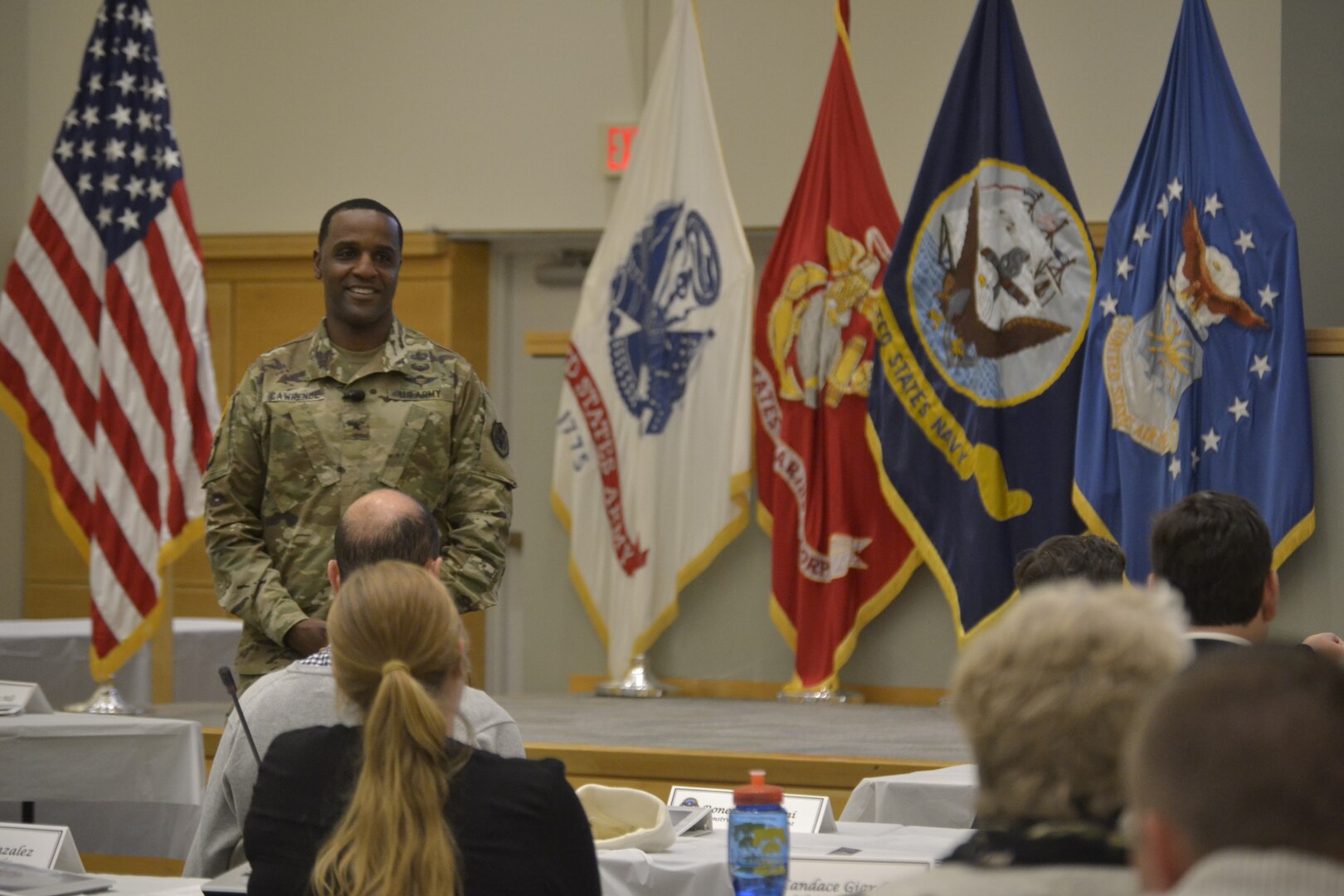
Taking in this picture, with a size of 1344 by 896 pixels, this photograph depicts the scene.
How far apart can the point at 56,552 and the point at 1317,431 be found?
5.85 metres

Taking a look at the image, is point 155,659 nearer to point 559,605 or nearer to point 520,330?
point 559,605

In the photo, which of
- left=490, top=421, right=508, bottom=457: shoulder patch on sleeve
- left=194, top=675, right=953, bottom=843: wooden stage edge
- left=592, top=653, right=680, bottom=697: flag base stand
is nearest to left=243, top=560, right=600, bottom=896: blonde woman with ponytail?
left=490, top=421, right=508, bottom=457: shoulder patch on sleeve

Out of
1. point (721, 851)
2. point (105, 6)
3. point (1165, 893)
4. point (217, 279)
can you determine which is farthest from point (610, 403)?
point (1165, 893)

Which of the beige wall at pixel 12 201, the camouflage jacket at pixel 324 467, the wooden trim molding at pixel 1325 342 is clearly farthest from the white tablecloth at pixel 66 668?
the wooden trim molding at pixel 1325 342

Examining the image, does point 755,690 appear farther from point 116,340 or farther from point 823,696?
point 116,340

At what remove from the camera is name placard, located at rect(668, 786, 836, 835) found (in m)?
2.77

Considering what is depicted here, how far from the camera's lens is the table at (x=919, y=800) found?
3457 mm

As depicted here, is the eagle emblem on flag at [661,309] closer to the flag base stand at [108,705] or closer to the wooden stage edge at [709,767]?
the wooden stage edge at [709,767]

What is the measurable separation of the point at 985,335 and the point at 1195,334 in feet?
2.23

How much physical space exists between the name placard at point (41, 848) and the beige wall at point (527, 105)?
3450 mm

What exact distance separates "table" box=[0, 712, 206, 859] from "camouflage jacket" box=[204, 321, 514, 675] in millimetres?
1260

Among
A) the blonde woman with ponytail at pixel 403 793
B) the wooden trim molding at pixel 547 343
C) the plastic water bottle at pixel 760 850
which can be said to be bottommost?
the plastic water bottle at pixel 760 850

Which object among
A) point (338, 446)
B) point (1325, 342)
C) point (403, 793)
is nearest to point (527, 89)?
point (1325, 342)

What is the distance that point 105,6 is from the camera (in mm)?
5879
